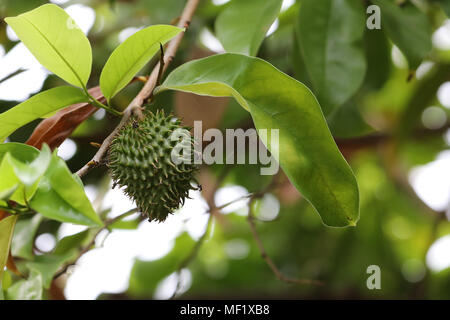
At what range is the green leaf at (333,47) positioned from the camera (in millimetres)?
1255

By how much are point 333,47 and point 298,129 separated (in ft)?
1.52

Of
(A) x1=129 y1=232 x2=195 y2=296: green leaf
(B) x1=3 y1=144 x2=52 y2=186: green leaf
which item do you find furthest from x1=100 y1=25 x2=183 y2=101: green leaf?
(A) x1=129 y1=232 x2=195 y2=296: green leaf

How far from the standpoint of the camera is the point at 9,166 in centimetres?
79

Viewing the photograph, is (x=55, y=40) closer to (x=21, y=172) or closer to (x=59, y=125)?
(x=59, y=125)

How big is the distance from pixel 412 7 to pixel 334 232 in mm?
1481

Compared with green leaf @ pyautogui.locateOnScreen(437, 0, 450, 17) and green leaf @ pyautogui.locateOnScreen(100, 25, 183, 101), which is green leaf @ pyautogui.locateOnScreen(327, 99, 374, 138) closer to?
green leaf @ pyautogui.locateOnScreen(437, 0, 450, 17)

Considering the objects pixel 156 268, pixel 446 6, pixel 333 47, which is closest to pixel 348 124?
pixel 333 47

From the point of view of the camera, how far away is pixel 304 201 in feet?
8.59

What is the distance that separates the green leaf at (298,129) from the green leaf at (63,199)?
1.01 feet

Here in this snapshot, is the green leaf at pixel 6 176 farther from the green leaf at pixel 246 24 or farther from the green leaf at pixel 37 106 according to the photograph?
the green leaf at pixel 246 24

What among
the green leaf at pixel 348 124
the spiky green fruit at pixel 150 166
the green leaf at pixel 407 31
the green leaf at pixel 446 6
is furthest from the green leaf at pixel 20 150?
the green leaf at pixel 446 6

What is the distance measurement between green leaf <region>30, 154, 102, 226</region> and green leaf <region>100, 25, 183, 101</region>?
27cm
